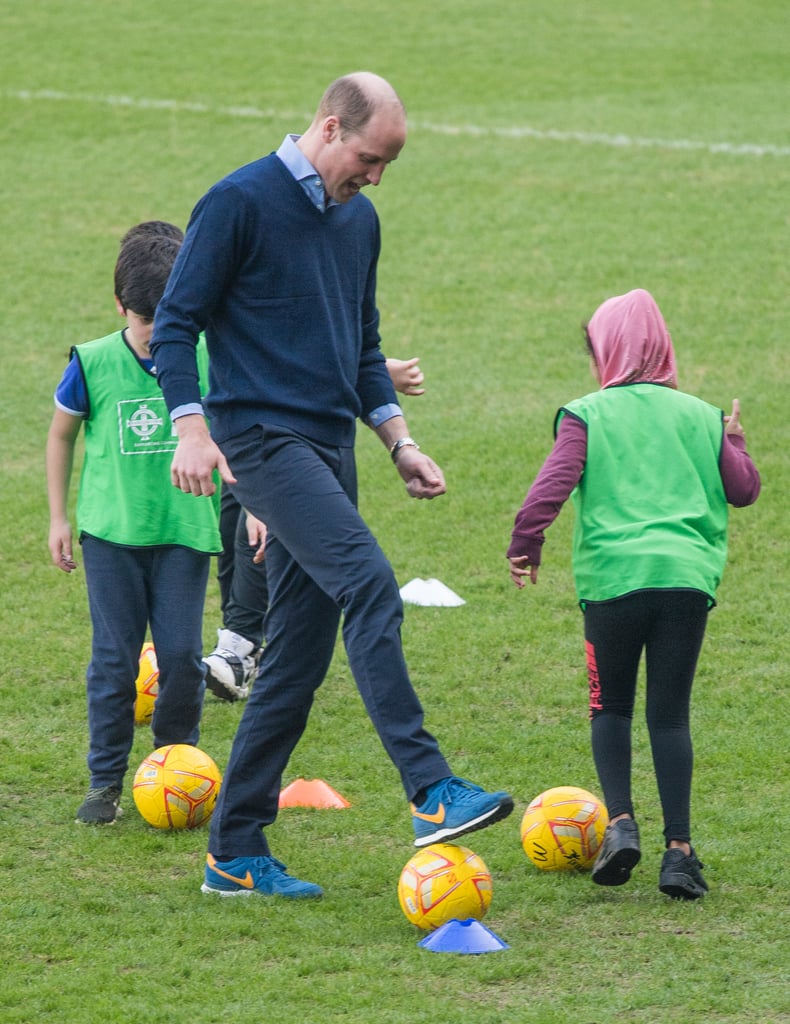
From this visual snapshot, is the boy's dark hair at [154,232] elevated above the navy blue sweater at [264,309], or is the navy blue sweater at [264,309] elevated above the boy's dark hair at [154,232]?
the boy's dark hair at [154,232]

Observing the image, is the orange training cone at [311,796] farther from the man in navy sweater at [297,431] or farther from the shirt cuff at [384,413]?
the shirt cuff at [384,413]

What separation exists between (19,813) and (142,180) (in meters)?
12.7

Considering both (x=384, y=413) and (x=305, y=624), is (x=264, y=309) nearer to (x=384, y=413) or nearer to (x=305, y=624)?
(x=384, y=413)

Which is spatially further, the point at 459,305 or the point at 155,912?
the point at 459,305

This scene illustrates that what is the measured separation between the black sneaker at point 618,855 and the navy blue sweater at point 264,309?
1365mm

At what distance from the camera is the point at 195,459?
4285 millimetres

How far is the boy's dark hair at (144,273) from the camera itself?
17.9 ft

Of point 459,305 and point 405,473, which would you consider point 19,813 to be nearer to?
point 405,473

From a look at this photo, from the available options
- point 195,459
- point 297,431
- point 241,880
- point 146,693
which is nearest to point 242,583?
point 146,693

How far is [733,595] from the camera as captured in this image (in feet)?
25.8

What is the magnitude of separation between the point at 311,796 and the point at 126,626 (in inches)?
33.9

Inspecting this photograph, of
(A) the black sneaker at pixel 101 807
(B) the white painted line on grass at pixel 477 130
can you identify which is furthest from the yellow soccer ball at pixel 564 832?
(B) the white painted line on grass at pixel 477 130

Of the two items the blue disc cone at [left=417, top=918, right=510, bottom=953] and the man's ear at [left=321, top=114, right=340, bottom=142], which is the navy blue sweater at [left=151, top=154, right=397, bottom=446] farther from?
the blue disc cone at [left=417, top=918, right=510, bottom=953]

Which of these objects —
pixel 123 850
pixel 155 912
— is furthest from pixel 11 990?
pixel 123 850
